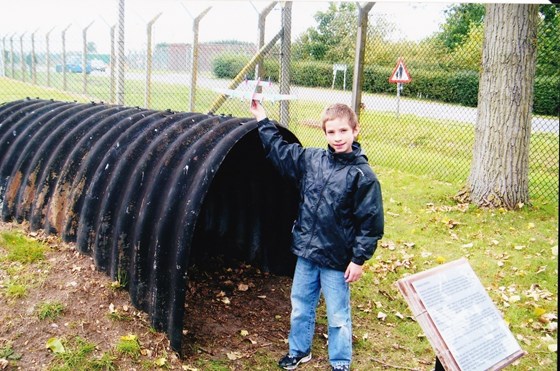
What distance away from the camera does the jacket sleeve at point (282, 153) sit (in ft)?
13.6

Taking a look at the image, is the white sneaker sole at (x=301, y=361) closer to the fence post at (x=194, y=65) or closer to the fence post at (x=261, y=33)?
the fence post at (x=261, y=33)

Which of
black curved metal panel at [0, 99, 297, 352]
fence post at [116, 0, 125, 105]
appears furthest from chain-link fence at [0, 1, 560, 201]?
black curved metal panel at [0, 99, 297, 352]

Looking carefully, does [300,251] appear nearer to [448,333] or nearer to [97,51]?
[448,333]

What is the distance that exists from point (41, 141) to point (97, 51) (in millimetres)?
9483

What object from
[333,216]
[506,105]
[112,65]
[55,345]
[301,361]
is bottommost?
[301,361]

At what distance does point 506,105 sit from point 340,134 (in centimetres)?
481

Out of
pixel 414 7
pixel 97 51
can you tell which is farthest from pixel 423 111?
pixel 97 51

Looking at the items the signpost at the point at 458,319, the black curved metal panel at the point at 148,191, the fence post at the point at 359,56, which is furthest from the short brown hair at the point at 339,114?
the fence post at the point at 359,56

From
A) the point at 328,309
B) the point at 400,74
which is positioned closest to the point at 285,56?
the point at 400,74

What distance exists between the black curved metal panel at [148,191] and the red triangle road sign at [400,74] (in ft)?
18.4

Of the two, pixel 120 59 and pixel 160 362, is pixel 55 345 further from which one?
pixel 120 59

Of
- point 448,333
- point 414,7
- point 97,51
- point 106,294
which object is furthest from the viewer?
point 97,51

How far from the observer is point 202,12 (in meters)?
10.3

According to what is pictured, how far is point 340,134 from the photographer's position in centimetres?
386
